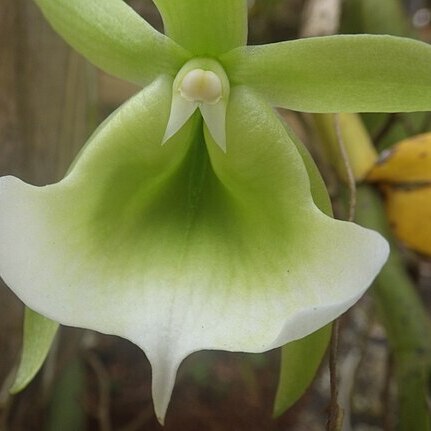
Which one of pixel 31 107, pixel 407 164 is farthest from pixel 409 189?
pixel 31 107

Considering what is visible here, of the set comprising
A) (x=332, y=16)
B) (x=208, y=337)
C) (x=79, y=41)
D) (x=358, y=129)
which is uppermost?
(x=332, y=16)

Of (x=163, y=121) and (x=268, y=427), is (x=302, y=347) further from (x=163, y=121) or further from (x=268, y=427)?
(x=268, y=427)

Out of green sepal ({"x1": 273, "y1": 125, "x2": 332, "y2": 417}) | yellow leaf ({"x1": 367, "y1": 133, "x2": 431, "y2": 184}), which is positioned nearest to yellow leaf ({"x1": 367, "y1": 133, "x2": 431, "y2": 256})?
yellow leaf ({"x1": 367, "y1": 133, "x2": 431, "y2": 184})

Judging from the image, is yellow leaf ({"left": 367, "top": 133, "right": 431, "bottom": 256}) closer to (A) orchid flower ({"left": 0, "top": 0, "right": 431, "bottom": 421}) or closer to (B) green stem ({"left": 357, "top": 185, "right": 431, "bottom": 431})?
(B) green stem ({"left": 357, "top": 185, "right": 431, "bottom": 431})

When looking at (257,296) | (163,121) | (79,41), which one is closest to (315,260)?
(257,296)

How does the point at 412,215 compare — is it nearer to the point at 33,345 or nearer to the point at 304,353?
the point at 304,353

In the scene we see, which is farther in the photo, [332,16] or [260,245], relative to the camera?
[332,16]

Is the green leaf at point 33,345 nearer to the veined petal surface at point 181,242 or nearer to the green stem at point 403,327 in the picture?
the veined petal surface at point 181,242
